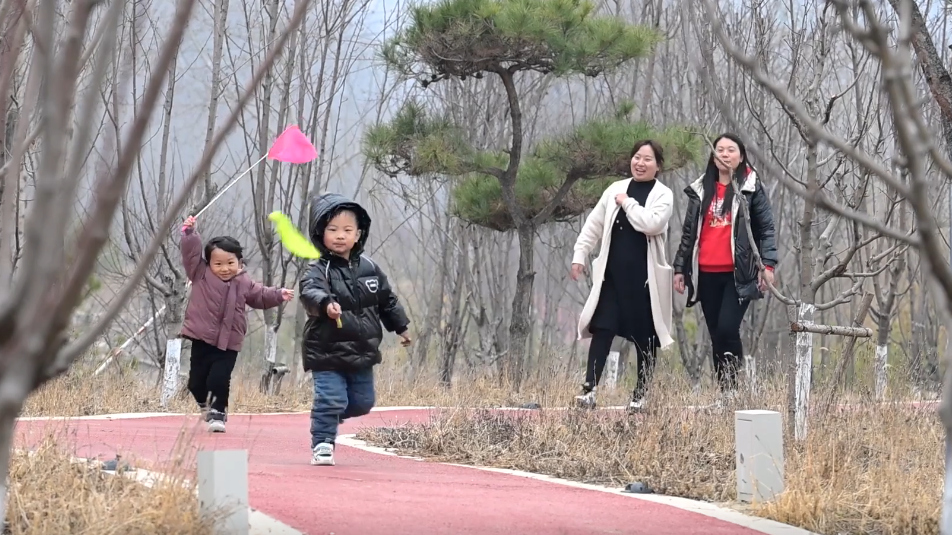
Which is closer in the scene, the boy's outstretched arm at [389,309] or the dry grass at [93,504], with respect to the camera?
the dry grass at [93,504]

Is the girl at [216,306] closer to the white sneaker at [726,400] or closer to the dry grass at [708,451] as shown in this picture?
the dry grass at [708,451]

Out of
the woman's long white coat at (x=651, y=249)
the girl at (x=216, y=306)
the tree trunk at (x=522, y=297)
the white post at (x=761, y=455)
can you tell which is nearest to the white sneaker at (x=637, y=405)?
the woman's long white coat at (x=651, y=249)

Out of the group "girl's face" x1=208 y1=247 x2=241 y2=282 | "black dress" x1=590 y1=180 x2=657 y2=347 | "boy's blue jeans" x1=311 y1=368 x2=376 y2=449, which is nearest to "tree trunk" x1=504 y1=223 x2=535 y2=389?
"black dress" x1=590 y1=180 x2=657 y2=347

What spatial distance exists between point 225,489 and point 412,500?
3.42ft

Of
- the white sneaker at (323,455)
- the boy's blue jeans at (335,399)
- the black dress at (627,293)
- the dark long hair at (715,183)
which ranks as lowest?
the white sneaker at (323,455)

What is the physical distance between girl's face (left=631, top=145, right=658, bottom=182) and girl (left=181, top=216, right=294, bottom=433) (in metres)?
2.51

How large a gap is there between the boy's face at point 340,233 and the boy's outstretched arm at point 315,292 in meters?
0.12

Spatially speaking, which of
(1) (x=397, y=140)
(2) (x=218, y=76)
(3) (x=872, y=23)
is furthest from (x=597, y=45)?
(3) (x=872, y=23)

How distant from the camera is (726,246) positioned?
7980 mm

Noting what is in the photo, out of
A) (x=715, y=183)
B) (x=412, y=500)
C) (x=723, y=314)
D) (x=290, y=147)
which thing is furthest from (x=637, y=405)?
(x=290, y=147)

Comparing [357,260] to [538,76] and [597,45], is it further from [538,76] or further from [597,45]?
[538,76]

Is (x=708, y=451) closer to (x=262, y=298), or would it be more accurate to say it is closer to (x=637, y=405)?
(x=637, y=405)

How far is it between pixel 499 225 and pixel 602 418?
5.97m

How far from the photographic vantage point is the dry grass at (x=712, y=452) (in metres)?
4.68
